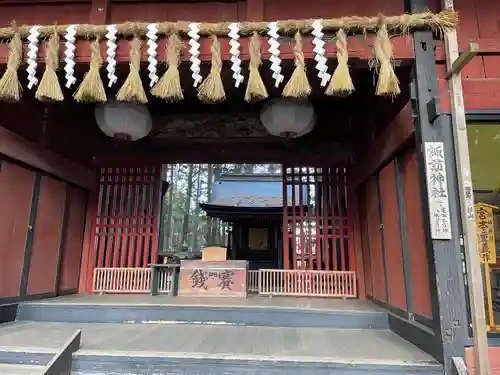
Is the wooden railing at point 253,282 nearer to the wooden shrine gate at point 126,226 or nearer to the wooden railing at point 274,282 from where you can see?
the wooden railing at point 274,282

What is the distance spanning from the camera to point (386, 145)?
3445 mm

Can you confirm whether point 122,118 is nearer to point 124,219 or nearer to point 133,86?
point 133,86

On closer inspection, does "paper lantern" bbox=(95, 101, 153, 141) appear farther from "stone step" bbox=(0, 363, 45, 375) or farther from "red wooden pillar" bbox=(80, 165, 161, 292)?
"stone step" bbox=(0, 363, 45, 375)

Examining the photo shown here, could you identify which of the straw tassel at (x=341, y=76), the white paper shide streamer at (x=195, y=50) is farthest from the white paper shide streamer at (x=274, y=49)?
the white paper shide streamer at (x=195, y=50)

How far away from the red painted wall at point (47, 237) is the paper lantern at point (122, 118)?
1.42 m

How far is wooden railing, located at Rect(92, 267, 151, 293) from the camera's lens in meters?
5.00

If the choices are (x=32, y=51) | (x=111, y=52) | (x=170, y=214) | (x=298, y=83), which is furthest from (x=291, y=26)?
(x=170, y=214)

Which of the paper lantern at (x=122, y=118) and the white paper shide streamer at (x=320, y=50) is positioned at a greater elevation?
the white paper shide streamer at (x=320, y=50)

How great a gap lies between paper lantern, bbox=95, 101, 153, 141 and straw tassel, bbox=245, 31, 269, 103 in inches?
53.5

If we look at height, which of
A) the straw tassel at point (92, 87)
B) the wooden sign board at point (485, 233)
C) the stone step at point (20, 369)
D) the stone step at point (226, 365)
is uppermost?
the straw tassel at point (92, 87)

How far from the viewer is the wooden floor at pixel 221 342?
7.98 ft

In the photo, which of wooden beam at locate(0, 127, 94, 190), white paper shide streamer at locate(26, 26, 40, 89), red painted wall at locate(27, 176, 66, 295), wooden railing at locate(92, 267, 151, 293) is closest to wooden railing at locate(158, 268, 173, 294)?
wooden railing at locate(92, 267, 151, 293)

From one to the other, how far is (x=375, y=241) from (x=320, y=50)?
2421mm

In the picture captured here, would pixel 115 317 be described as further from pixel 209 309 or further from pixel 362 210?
pixel 362 210
